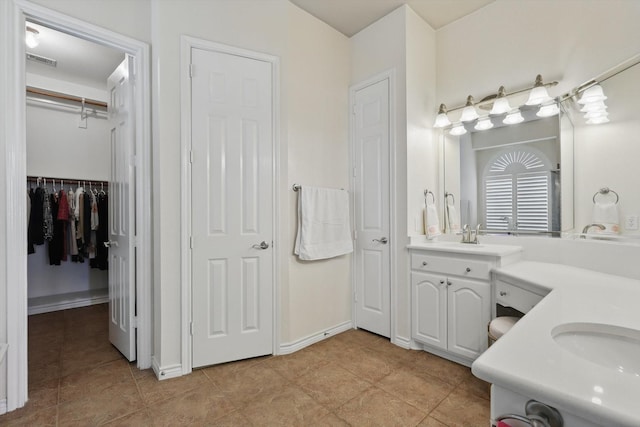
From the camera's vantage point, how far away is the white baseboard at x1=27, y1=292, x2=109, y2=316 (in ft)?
11.2

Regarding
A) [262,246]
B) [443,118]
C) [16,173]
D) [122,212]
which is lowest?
[262,246]

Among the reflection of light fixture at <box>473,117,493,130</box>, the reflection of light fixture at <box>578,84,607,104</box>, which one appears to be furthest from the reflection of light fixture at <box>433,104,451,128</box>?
the reflection of light fixture at <box>578,84,607,104</box>

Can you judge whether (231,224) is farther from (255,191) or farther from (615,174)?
(615,174)

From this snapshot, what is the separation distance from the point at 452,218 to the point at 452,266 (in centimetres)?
65

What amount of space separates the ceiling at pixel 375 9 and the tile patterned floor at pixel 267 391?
288cm

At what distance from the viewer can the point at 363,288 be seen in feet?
9.41

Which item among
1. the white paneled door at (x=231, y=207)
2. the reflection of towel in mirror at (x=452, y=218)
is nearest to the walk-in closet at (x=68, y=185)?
the white paneled door at (x=231, y=207)

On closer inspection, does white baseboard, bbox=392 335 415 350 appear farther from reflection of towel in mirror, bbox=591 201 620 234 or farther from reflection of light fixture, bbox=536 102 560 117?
reflection of light fixture, bbox=536 102 560 117

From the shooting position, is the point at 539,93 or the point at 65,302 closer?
the point at 539,93

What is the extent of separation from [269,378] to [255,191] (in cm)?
133

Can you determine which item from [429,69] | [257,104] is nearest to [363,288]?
[257,104]

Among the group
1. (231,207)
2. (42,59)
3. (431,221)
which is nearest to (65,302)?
(42,59)

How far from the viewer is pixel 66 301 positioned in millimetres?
3607

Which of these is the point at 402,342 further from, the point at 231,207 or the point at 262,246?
the point at 231,207
